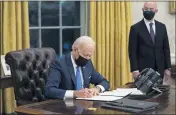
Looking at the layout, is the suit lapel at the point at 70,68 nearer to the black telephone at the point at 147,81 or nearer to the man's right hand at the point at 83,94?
the man's right hand at the point at 83,94

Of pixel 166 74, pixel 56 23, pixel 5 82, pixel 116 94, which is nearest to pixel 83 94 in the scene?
pixel 116 94

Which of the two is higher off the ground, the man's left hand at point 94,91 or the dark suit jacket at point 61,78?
the dark suit jacket at point 61,78

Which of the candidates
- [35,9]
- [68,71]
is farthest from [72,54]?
[35,9]

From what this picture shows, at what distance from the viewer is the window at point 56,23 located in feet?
17.1

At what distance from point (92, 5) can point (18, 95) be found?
247 centimetres

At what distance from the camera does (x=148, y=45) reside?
4387 millimetres

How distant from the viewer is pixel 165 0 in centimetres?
603

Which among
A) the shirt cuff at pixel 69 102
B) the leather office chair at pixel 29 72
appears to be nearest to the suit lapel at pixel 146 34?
the leather office chair at pixel 29 72

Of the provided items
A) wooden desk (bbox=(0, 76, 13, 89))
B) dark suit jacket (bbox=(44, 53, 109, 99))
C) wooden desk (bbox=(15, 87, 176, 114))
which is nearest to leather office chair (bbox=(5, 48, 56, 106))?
dark suit jacket (bbox=(44, 53, 109, 99))

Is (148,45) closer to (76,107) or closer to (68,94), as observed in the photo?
(68,94)

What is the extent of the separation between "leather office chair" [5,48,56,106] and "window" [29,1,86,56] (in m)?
1.74

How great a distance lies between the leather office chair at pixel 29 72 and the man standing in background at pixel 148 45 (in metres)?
1.24

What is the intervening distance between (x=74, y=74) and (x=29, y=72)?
0.56 meters

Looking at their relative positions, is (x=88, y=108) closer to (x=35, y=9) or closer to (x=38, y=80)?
(x=38, y=80)
